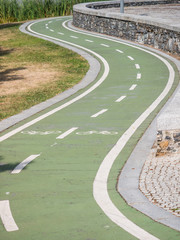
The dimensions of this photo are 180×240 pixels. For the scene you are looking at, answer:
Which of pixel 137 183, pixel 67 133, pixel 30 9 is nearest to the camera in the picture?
pixel 137 183

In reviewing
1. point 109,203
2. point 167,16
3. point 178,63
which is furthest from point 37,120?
point 167,16

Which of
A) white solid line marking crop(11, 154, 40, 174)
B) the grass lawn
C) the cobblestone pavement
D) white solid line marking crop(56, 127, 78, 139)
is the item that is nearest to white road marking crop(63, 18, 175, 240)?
the cobblestone pavement

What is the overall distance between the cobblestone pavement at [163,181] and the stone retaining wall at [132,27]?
15997mm

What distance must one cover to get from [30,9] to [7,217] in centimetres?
4564

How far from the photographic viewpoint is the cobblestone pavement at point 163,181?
7.98 m

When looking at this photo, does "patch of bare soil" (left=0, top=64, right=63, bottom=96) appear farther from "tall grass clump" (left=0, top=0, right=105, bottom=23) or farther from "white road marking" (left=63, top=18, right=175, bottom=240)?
"tall grass clump" (left=0, top=0, right=105, bottom=23)

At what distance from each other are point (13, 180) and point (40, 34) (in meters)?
28.3

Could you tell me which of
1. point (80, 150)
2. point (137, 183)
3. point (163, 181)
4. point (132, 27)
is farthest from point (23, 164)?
point (132, 27)

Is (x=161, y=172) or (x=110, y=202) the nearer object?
(x=110, y=202)

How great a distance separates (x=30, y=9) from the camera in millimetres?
51375

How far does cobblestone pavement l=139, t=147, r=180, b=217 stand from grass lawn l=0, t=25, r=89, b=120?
6226mm

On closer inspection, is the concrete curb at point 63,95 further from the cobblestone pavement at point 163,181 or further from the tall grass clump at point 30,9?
the tall grass clump at point 30,9

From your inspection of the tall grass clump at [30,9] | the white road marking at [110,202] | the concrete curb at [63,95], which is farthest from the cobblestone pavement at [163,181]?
the tall grass clump at [30,9]

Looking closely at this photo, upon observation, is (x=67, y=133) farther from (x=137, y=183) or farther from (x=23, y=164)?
(x=137, y=183)
